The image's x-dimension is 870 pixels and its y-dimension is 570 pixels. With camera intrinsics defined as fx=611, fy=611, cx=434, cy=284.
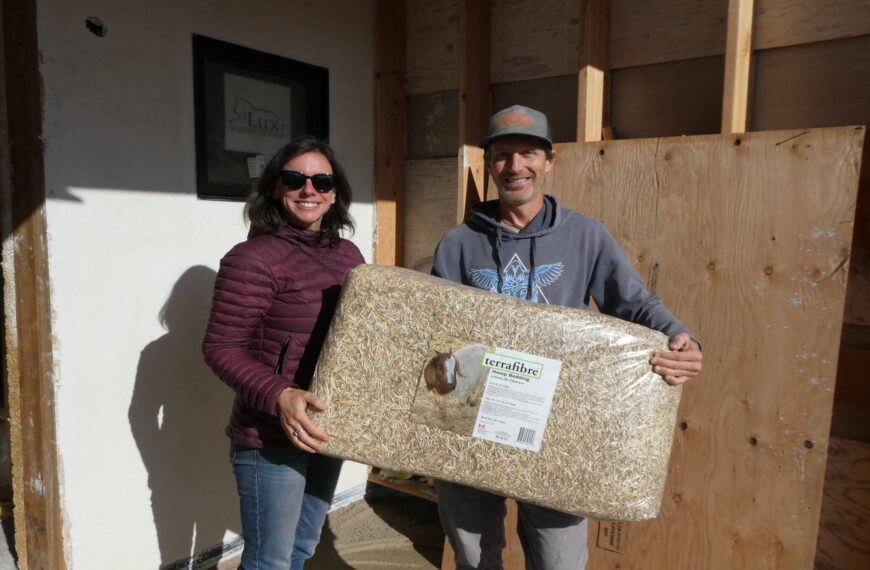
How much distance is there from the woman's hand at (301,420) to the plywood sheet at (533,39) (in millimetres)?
1674

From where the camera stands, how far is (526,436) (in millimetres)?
1308

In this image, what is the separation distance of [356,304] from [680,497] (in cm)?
134

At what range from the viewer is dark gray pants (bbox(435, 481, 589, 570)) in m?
1.51

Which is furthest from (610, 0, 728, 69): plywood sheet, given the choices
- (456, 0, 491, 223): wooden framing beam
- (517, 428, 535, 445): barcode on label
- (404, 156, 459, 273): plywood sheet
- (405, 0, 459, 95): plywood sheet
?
(517, 428, 535, 445): barcode on label

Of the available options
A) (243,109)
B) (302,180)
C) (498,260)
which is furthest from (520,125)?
(243,109)

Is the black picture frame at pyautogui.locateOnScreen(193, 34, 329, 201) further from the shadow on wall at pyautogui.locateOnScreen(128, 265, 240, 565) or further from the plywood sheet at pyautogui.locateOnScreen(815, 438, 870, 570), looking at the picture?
the plywood sheet at pyautogui.locateOnScreen(815, 438, 870, 570)

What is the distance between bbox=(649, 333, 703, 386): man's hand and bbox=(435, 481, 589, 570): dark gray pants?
0.45m

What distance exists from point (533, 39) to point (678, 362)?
166 centimetres

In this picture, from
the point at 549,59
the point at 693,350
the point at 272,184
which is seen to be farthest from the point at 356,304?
the point at 549,59

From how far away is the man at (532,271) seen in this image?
4.99ft

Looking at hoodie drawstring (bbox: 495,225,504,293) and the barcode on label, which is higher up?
hoodie drawstring (bbox: 495,225,504,293)

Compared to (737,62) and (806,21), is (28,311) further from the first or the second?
(806,21)

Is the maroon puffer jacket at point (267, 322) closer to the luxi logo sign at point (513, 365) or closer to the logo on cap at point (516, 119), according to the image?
the luxi logo sign at point (513, 365)

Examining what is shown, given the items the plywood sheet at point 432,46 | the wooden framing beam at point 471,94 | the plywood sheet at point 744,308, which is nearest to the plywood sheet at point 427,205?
the wooden framing beam at point 471,94
